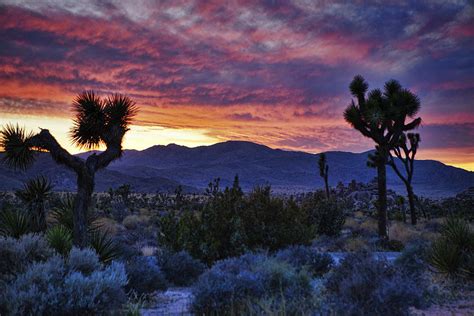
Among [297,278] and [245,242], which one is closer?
[297,278]

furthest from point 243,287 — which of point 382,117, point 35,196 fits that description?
point 382,117

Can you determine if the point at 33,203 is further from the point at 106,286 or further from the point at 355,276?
the point at 355,276

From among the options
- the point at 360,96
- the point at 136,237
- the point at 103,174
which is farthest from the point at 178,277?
the point at 103,174

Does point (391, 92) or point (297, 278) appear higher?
point (391, 92)

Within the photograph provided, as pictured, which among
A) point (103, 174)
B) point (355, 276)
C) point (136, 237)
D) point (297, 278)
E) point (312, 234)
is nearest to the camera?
point (355, 276)

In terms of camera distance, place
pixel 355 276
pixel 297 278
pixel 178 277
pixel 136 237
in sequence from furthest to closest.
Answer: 1. pixel 136 237
2. pixel 178 277
3. pixel 297 278
4. pixel 355 276

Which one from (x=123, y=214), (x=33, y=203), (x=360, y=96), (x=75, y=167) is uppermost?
(x=360, y=96)

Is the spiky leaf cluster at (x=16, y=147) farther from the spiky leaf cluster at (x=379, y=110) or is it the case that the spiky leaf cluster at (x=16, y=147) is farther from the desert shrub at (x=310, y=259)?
the spiky leaf cluster at (x=379, y=110)

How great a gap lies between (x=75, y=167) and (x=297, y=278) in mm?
6753

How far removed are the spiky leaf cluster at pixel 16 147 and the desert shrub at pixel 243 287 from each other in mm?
6770

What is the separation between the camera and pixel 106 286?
651 centimetres

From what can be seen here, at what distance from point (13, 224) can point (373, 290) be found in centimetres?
904

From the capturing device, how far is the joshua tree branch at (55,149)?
38.7 feet

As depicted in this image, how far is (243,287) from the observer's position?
23.9 ft
